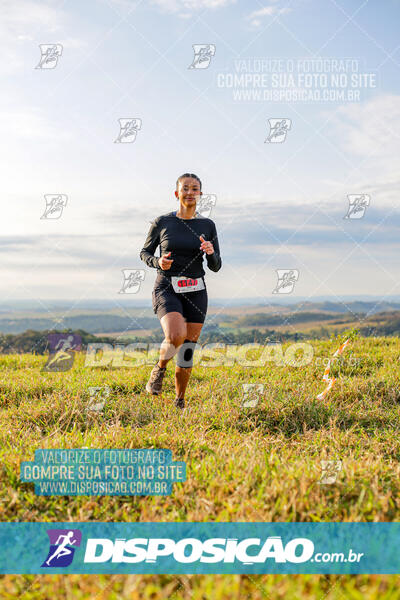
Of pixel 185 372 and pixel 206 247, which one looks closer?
pixel 206 247

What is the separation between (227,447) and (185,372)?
1.72 meters

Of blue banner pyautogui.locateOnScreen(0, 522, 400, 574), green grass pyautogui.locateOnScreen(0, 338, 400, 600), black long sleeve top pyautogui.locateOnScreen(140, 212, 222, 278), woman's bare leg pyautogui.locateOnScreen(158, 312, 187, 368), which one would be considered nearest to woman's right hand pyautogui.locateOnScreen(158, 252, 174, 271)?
black long sleeve top pyautogui.locateOnScreen(140, 212, 222, 278)

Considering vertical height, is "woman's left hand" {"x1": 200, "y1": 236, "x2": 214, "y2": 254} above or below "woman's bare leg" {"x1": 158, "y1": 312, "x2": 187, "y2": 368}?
above

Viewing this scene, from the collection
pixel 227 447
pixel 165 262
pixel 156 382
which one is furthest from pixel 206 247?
pixel 227 447

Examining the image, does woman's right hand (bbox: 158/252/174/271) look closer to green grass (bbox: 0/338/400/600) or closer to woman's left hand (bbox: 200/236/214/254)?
woman's left hand (bbox: 200/236/214/254)

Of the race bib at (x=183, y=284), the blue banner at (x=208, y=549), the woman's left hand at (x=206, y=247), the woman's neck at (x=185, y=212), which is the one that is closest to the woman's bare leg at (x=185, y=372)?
the race bib at (x=183, y=284)

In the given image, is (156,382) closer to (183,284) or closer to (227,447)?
(183,284)

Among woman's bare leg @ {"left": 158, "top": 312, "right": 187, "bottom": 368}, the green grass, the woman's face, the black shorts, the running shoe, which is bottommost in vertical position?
the green grass

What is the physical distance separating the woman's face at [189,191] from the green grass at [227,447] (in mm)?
2408

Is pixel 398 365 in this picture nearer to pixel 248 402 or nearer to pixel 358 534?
pixel 248 402

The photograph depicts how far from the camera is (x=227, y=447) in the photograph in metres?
3.93

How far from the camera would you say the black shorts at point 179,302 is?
18.1 feet

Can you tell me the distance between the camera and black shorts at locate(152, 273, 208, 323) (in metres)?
5.52

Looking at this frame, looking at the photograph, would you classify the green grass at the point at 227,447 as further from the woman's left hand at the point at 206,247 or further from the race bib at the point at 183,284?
the woman's left hand at the point at 206,247
